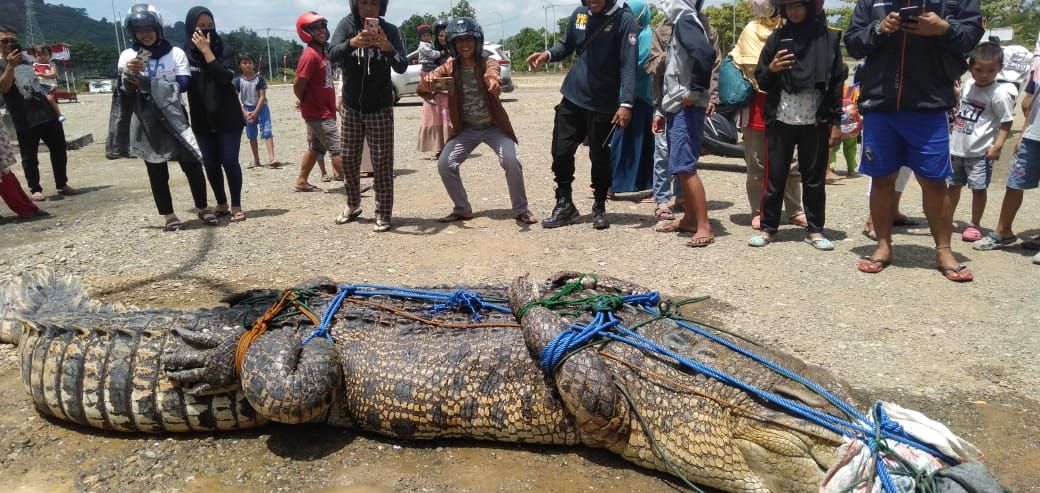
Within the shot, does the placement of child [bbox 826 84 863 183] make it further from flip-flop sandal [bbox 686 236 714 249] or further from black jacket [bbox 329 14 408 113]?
black jacket [bbox 329 14 408 113]

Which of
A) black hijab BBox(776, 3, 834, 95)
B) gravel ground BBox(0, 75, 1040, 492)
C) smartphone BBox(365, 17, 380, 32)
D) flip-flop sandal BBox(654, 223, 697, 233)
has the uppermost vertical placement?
smartphone BBox(365, 17, 380, 32)

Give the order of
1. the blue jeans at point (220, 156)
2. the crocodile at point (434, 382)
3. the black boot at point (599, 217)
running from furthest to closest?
the blue jeans at point (220, 156) < the black boot at point (599, 217) < the crocodile at point (434, 382)

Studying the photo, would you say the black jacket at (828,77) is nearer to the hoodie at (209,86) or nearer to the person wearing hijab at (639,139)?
the person wearing hijab at (639,139)

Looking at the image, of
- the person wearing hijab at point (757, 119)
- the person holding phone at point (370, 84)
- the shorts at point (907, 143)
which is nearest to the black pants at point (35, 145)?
the person holding phone at point (370, 84)

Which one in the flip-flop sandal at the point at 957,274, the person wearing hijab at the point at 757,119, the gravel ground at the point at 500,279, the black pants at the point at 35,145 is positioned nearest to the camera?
the gravel ground at the point at 500,279

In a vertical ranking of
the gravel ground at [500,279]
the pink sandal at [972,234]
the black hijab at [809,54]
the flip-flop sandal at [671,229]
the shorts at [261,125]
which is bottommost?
the gravel ground at [500,279]

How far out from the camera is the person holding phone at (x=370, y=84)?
19.2ft

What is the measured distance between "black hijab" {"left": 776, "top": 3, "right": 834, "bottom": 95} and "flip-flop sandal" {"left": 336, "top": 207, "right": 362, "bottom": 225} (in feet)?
13.4

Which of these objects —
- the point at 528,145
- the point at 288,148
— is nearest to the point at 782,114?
the point at 528,145

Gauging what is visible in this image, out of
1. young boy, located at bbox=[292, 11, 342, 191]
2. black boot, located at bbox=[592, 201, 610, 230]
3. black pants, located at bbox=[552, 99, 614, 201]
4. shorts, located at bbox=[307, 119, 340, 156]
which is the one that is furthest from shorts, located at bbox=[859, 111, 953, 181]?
shorts, located at bbox=[307, 119, 340, 156]

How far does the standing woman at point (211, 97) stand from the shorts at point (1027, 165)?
6.74 m

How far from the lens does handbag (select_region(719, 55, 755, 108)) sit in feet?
18.7

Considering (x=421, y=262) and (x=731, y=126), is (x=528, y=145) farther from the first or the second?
(x=421, y=262)

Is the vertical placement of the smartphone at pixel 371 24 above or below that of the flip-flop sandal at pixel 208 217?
above
